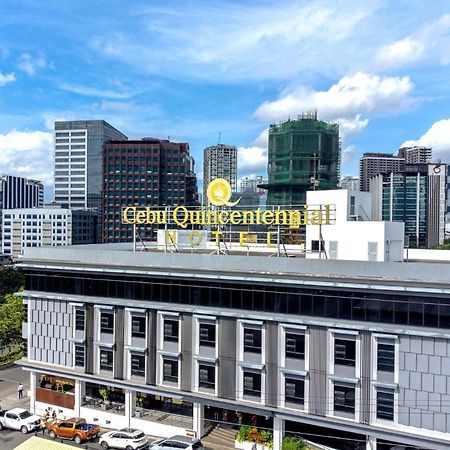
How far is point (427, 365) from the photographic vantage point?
3228 centimetres

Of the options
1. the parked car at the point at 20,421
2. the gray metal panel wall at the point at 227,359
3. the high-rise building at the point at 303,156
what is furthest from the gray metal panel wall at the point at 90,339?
the high-rise building at the point at 303,156

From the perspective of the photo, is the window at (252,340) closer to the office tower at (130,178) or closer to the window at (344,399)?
the window at (344,399)

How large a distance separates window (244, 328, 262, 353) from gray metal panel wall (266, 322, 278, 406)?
0.77 m

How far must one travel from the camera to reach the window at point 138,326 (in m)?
41.6

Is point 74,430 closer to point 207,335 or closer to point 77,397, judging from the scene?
point 77,397

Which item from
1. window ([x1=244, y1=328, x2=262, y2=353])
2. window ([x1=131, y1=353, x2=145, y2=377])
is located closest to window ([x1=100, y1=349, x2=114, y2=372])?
window ([x1=131, y1=353, x2=145, y2=377])

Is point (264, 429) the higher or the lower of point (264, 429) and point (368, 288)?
the lower

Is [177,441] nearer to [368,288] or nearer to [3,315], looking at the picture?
[368,288]

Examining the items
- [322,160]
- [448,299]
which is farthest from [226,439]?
[322,160]

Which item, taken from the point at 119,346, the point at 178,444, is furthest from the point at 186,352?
the point at 178,444

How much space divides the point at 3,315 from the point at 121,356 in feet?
108

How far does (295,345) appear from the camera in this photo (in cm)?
3616

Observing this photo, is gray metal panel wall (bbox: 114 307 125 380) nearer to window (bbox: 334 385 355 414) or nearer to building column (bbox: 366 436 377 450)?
window (bbox: 334 385 355 414)

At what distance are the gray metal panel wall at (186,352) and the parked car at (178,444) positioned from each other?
12.6ft
